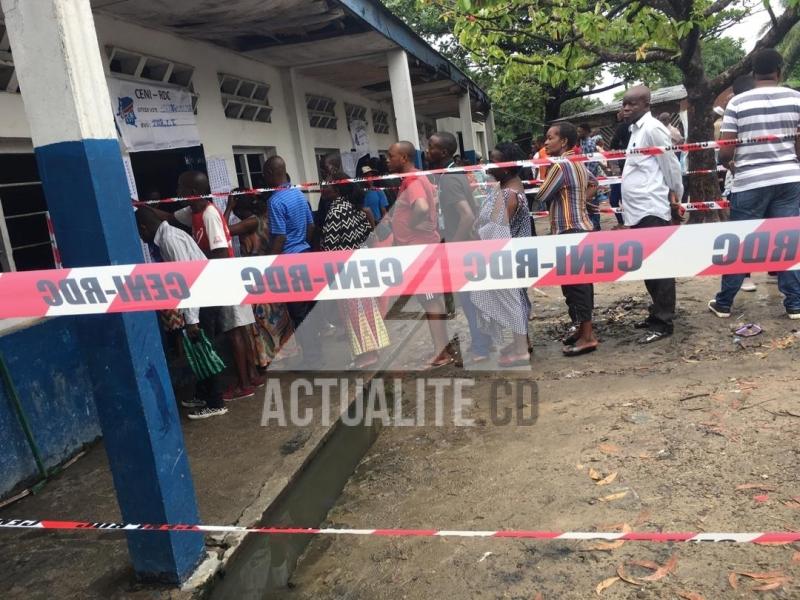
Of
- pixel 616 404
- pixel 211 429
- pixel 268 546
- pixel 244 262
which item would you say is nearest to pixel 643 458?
pixel 616 404

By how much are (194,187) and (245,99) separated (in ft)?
11.6

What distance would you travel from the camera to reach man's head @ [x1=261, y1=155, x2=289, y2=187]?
509cm

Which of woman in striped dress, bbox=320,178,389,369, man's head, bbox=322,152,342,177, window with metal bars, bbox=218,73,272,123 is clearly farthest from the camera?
window with metal bars, bbox=218,73,272,123

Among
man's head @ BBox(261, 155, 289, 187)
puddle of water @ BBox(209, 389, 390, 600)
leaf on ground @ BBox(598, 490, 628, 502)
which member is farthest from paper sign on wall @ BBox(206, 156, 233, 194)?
leaf on ground @ BBox(598, 490, 628, 502)

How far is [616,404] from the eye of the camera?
4.12 meters

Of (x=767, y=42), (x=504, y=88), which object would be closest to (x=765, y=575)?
(x=767, y=42)

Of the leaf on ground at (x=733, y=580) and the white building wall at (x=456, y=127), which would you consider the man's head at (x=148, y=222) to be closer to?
the leaf on ground at (x=733, y=580)

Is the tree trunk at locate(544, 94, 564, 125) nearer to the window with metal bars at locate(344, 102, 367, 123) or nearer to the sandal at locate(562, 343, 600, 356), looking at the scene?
the window with metal bars at locate(344, 102, 367, 123)

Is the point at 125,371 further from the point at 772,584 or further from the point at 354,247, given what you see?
the point at 354,247

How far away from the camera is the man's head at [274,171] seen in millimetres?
5090

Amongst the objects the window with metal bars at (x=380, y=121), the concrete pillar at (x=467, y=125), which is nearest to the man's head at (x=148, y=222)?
the window with metal bars at (x=380, y=121)

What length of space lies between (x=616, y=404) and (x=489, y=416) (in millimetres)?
862

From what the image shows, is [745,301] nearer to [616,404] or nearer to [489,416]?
[616,404]

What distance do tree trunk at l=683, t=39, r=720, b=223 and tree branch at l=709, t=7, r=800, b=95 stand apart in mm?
169
